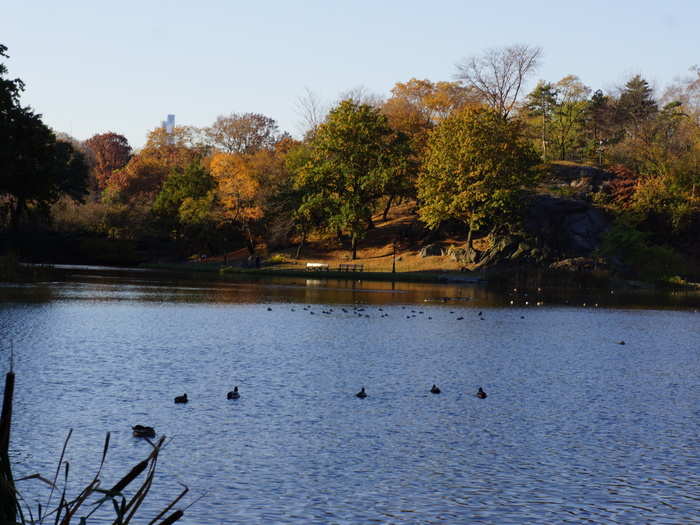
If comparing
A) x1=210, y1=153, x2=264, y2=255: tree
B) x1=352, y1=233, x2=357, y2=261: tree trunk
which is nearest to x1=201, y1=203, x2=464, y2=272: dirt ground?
x1=352, y1=233, x2=357, y2=261: tree trunk

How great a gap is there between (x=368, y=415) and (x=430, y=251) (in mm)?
80805

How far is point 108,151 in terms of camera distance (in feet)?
541

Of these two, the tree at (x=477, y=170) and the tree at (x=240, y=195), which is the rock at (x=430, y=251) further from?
the tree at (x=240, y=195)

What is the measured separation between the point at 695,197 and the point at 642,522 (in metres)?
95.0

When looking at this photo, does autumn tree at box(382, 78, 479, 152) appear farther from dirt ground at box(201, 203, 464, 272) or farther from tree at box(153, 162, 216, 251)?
tree at box(153, 162, 216, 251)

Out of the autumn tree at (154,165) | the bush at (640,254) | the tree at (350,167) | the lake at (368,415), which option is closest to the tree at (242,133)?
the autumn tree at (154,165)

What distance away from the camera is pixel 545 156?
118 metres

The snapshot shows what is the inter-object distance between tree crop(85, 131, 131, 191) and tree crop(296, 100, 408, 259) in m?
68.1

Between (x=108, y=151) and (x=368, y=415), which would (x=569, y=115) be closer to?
(x=108, y=151)

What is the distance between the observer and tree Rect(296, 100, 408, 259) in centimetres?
10138

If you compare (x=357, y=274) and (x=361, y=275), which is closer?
(x=361, y=275)

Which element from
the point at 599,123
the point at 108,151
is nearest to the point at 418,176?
the point at 599,123

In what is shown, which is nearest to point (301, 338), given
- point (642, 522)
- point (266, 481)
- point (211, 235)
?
point (266, 481)

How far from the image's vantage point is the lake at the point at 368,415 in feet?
41.5
